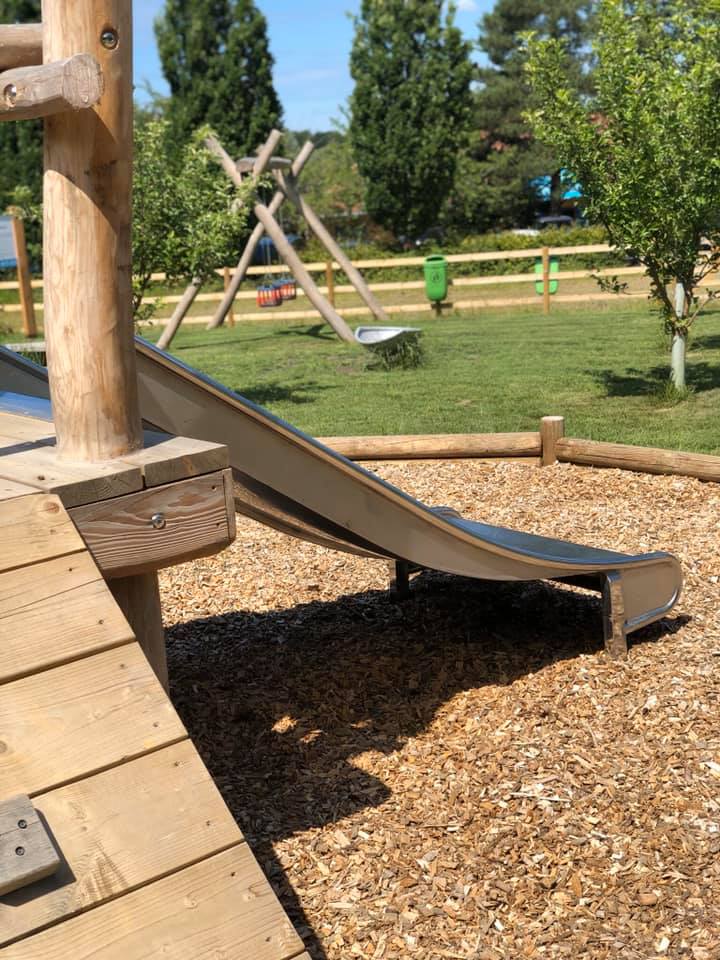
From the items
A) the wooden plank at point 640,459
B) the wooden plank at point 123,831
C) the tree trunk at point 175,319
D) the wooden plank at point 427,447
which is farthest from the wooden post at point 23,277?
the wooden plank at point 123,831

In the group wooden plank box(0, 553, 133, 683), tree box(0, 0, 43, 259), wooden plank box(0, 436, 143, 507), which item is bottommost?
wooden plank box(0, 553, 133, 683)

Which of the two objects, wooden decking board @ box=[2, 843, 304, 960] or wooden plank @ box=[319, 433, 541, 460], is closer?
wooden decking board @ box=[2, 843, 304, 960]

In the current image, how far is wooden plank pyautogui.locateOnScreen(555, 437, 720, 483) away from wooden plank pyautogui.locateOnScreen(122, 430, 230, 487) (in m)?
4.64

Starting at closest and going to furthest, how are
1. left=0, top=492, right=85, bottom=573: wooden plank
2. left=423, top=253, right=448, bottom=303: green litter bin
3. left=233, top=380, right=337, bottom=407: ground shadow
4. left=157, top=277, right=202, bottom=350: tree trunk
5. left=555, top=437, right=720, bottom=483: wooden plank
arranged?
left=0, top=492, right=85, bottom=573: wooden plank → left=555, top=437, right=720, bottom=483: wooden plank → left=233, top=380, right=337, bottom=407: ground shadow → left=157, top=277, right=202, bottom=350: tree trunk → left=423, top=253, right=448, bottom=303: green litter bin

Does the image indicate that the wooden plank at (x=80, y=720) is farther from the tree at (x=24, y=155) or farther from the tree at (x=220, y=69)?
the tree at (x=220, y=69)

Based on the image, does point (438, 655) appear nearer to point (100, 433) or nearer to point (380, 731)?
point (380, 731)

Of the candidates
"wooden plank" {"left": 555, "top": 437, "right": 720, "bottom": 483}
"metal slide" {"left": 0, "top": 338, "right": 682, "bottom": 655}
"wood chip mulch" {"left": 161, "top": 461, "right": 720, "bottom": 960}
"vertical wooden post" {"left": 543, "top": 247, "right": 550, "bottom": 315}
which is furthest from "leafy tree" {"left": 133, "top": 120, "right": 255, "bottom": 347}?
"vertical wooden post" {"left": 543, "top": 247, "right": 550, "bottom": 315}

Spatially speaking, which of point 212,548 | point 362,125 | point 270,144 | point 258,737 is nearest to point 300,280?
point 270,144

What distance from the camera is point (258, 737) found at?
12.5 ft

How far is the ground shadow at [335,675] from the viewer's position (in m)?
3.44

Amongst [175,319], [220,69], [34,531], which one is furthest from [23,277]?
[220,69]

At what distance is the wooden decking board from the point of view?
1.71 meters

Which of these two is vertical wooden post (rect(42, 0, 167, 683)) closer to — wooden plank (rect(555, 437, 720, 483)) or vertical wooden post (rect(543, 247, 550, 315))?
wooden plank (rect(555, 437, 720, 483))

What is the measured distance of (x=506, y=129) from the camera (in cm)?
4084
